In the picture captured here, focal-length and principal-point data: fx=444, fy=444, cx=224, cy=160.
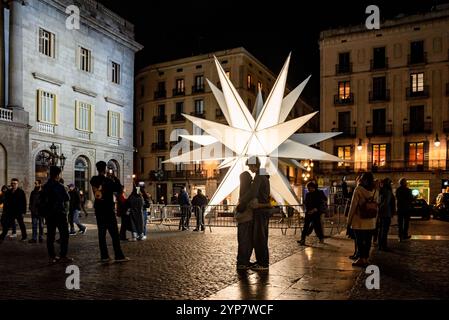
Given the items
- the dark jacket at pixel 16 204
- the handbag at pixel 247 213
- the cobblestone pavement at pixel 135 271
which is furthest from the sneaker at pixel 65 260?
the dark jacket at pixel 16 204

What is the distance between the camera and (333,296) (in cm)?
568

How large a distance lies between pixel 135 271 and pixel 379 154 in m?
34.8

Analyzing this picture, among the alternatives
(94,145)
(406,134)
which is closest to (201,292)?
(94,145)

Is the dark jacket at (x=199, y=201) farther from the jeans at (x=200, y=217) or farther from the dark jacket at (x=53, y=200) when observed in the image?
the dark jacket at (x=53, y=200)

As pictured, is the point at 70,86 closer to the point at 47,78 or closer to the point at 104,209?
the point at 47,78

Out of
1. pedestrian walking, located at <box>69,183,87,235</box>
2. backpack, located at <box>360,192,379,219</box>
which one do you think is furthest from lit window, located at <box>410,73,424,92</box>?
backpack, located at <box>360,192,379,219</box>

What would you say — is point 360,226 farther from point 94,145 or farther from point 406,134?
point 406,134

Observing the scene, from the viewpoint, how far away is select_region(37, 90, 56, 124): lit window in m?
27.9

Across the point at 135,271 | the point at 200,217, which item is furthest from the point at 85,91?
the point at 135,271

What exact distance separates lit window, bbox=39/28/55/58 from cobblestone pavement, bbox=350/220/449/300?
2501 cm

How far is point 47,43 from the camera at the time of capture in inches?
1131

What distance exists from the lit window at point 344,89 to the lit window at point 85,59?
22.3 meters

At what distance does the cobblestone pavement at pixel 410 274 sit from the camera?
588cm
